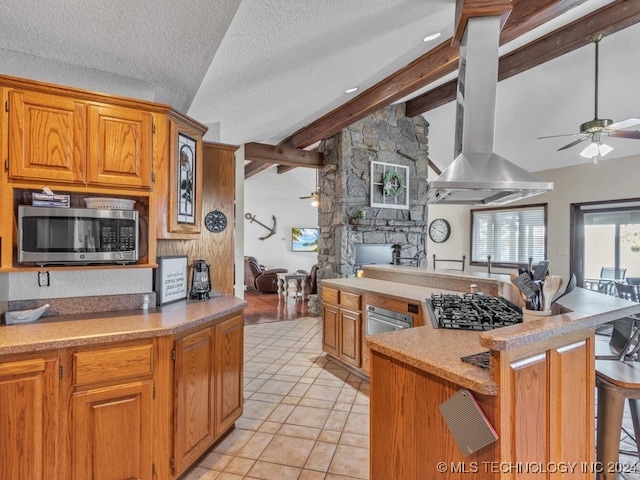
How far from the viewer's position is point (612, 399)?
5.15 feet

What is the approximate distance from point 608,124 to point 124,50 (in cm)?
421

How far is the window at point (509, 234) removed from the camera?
6441mm

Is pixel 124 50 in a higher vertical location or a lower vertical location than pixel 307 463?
higher

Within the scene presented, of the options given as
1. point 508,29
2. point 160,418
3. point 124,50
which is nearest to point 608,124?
point 508,29

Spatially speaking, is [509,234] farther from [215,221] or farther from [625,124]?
[215,221]

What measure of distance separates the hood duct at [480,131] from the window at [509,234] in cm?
494

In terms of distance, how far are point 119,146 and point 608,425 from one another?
2977mm

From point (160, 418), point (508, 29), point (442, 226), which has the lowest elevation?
point (160, 418)

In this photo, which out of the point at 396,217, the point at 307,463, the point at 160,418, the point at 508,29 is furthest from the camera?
the point at 396,217

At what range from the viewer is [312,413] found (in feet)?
8.50

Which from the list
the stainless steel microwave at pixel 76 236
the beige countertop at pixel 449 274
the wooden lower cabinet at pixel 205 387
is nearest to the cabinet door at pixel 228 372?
the wooden lower cabinet at pixel 205 387

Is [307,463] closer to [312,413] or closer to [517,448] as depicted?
[312,413]

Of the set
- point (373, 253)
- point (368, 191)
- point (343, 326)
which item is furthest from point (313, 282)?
point (343, 326)

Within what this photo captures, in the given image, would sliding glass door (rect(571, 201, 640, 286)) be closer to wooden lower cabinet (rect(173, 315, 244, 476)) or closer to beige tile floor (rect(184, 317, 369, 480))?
beige tile floor (rect(184, 317, 369, 480))
